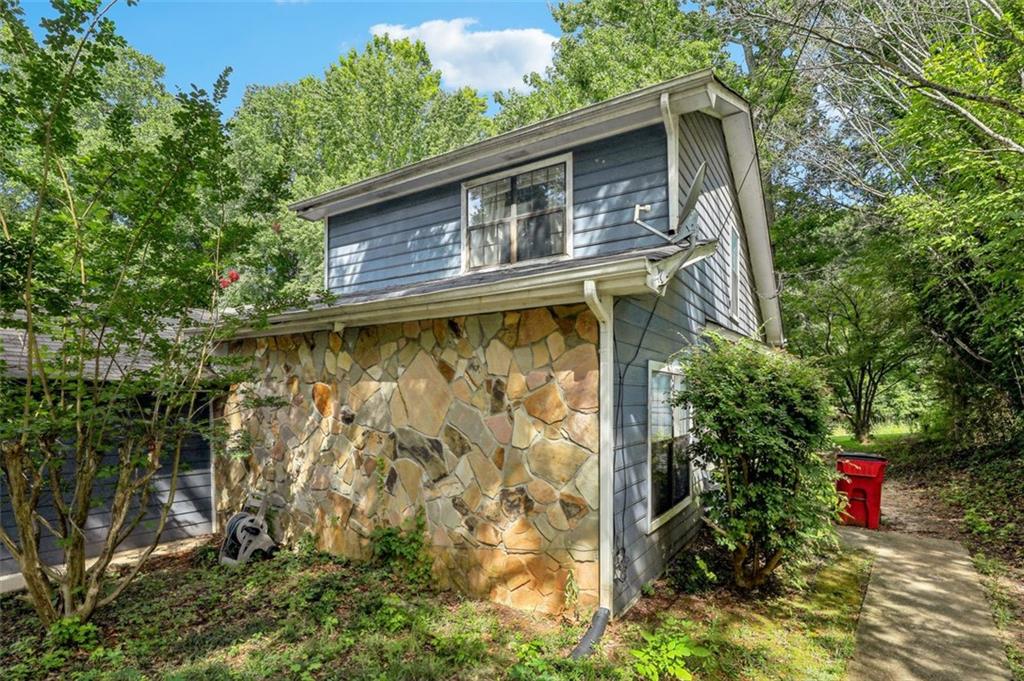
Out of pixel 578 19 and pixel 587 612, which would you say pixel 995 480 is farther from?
pixel 578 19

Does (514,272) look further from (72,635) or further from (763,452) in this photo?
(72,635)

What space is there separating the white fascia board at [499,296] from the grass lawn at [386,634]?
2504 mm

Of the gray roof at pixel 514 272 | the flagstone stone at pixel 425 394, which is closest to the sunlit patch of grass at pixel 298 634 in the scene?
the flagstone stone at pixel 425 394

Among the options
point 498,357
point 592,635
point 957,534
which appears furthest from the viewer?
point 957,534

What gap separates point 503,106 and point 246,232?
15791 millimetres

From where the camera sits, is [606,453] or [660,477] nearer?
[606,453]

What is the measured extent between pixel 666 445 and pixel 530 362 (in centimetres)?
196

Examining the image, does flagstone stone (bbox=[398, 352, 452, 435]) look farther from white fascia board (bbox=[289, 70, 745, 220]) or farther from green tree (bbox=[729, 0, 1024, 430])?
green tree (bbox=[729, 0, 1024, 430])

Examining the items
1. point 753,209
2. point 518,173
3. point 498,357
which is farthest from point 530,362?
point 753,209

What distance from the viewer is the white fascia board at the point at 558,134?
202 inches

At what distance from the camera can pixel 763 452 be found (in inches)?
170

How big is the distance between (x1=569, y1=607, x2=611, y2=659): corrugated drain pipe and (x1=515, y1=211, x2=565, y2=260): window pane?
394cm

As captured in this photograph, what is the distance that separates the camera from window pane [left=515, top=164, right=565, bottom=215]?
20.3 ft

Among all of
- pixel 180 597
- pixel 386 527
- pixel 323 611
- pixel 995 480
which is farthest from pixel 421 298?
pixel 995 480
